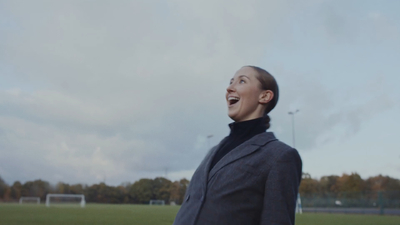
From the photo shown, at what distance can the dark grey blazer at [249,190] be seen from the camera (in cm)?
130

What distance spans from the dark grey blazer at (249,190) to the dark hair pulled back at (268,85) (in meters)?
0.22

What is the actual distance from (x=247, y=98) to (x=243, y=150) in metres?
0.25

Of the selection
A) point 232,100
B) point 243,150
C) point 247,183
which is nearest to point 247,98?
point 232,100

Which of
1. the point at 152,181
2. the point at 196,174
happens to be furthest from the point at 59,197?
the point at 196,174

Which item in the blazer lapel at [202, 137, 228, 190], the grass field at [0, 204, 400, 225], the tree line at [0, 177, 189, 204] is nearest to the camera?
the blazer lapel at [202, 137, 228, 190]

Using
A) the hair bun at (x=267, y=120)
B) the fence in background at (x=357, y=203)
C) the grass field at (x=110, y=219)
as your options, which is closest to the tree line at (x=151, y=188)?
the fence in background at (x=357, y=203)

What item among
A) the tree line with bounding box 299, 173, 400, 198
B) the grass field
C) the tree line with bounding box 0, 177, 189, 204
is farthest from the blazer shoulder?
the tree line with bounding box 299, 173, 400, 198

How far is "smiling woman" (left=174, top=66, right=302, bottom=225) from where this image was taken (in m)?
1.30

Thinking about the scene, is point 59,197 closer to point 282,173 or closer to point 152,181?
point 152,181

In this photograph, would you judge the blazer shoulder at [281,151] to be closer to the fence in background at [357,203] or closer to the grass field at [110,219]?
the grass field at [110,219]

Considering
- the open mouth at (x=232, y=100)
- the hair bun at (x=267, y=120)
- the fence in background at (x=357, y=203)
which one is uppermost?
the open mouth at (x=232, y=100)

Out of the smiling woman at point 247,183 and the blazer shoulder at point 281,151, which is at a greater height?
the blazer shoulder at point 281,151

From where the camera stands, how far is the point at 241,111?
A: 1.58 meters

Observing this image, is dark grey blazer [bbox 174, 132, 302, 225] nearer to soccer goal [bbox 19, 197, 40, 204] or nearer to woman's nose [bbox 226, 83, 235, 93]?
woman's nose [bbox 226, 83, 235, 93]
